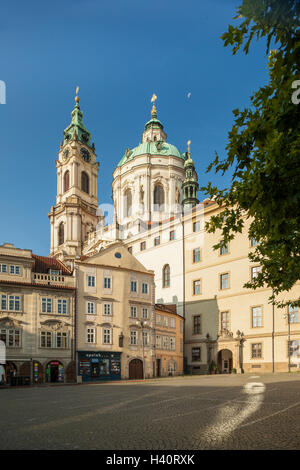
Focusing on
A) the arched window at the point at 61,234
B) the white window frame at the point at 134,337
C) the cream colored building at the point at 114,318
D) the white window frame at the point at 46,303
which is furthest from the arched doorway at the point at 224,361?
the arched window at the point at 61,234

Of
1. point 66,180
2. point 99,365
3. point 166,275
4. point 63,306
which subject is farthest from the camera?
point 66,180

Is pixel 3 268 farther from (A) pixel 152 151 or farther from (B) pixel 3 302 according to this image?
(A) pixel 152 151

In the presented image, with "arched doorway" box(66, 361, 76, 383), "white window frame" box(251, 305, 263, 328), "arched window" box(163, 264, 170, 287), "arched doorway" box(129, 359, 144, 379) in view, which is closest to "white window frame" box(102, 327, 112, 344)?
"arched doorway" box(129, 359, 144, 379)

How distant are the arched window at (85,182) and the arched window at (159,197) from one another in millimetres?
13858

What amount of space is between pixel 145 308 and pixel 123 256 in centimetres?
603

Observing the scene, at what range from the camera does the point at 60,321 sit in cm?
4209

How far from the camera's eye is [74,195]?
8788 cm

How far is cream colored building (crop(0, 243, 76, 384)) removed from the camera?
39281mm

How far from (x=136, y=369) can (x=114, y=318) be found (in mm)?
5716

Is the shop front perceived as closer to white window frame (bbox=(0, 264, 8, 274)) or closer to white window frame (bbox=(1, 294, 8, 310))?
white window frame (bbox=(1, 294, 8, 310))

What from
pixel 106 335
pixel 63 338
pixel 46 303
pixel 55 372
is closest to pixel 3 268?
pixel 46 303

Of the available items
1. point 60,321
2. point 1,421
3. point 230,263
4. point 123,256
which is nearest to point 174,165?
point 230,263

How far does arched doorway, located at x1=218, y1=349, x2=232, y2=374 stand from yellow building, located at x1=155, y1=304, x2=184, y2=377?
15.7ft

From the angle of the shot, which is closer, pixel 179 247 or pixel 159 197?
pixel 179 247
